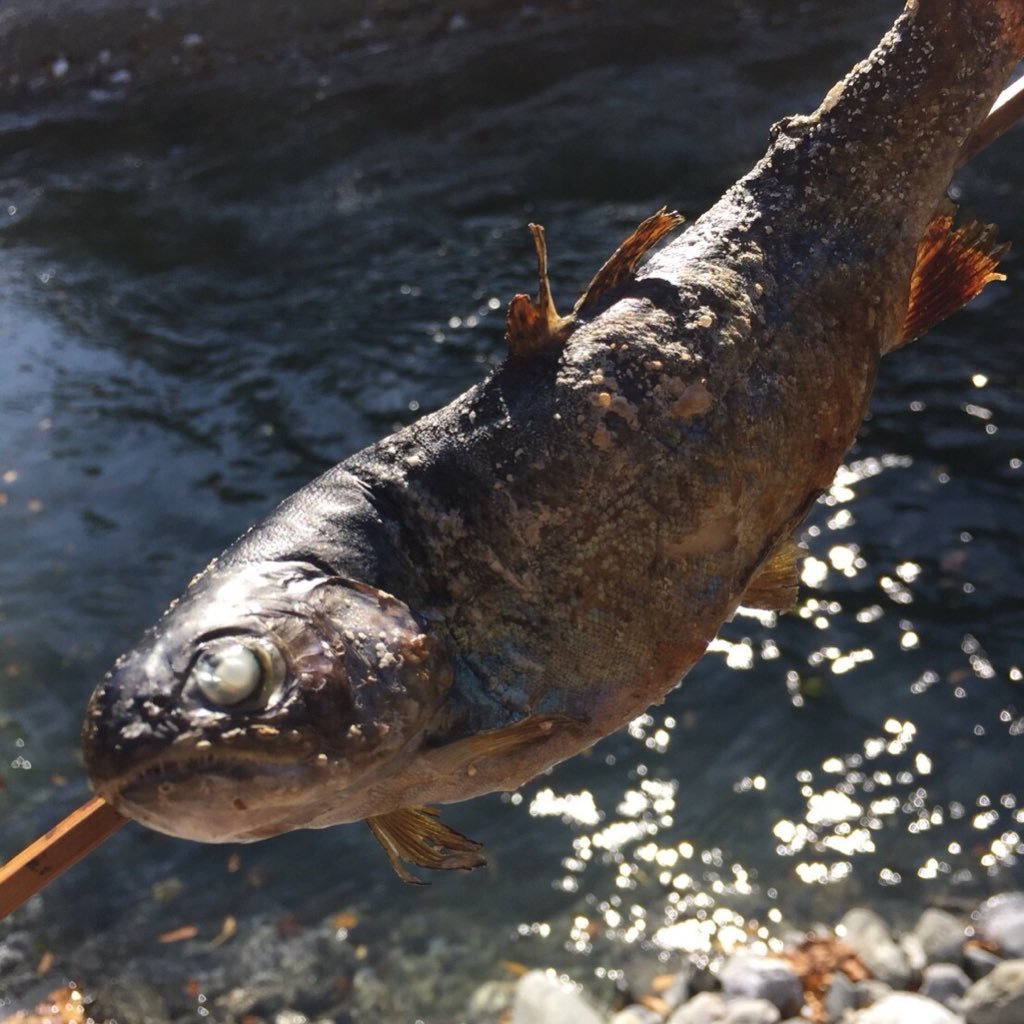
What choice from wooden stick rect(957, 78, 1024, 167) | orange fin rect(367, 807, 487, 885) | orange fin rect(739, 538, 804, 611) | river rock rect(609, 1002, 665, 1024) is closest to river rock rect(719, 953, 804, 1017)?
river rock rect(609, 1002, 665, 1024)

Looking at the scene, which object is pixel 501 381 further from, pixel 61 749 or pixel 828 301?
pixel 61 749

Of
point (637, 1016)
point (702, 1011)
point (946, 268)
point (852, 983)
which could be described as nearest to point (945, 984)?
point (852, 983)

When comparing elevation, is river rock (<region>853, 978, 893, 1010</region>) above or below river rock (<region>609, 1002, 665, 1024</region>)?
above

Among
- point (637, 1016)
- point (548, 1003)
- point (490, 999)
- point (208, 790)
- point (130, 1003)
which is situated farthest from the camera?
point (130, 1003)

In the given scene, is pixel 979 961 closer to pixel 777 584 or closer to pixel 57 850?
pixel 777 584

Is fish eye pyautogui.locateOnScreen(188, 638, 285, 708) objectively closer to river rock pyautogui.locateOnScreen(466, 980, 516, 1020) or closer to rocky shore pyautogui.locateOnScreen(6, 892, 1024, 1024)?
rocky shore pyautogui.locateOnScreen(6, 892, 1024, 1024)

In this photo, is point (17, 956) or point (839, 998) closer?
point (839, 998)

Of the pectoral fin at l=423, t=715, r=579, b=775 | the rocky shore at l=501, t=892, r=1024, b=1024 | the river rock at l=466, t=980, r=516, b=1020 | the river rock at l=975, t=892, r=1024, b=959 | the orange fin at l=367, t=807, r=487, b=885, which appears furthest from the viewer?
the river rock at l=466, t=980, r=516, b=1020
